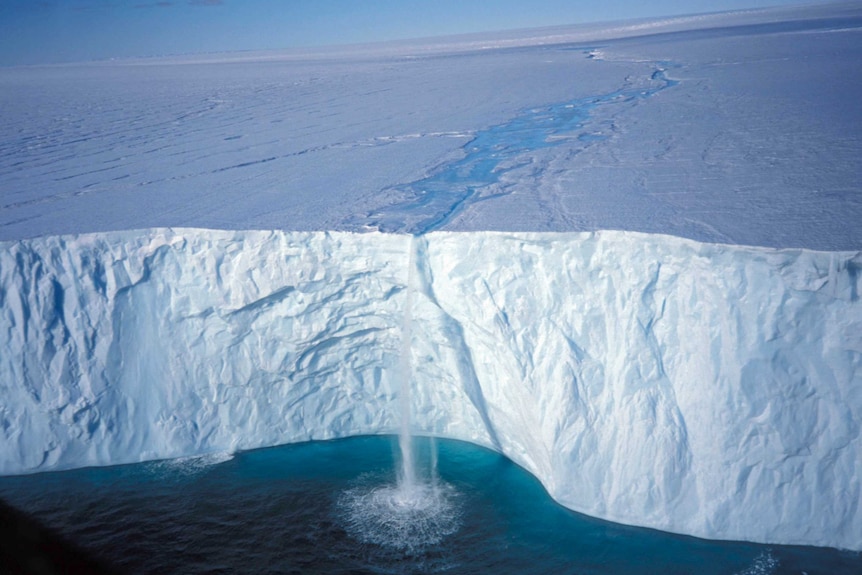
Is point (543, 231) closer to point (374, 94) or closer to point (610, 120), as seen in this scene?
point (610, 120)

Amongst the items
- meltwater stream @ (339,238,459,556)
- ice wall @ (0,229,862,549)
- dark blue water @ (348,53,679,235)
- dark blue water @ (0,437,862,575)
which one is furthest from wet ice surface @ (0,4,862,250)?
dark blue water @ (0,437,862,575)

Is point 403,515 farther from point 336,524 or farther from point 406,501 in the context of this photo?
point 336,524

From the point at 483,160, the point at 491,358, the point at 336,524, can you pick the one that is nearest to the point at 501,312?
the point at 491,358

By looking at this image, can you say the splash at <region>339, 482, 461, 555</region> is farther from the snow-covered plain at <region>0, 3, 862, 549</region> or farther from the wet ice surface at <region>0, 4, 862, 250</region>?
the wet ice surface at <region>0, 4, 862, 250</region>

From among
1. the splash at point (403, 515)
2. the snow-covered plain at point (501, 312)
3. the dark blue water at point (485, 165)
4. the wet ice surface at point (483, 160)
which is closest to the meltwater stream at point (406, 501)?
the splash at point (403, 515)

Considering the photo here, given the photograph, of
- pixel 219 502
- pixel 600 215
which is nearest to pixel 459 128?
pixel 600 215

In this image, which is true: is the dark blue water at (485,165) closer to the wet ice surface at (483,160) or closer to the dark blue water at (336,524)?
the wet ice surface at (483,160)

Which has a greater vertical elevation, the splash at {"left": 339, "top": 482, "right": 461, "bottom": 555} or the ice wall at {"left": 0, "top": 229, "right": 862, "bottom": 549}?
the ice wall at {"left": 0, "top": 229, "right": 862, "bottom": 549}
